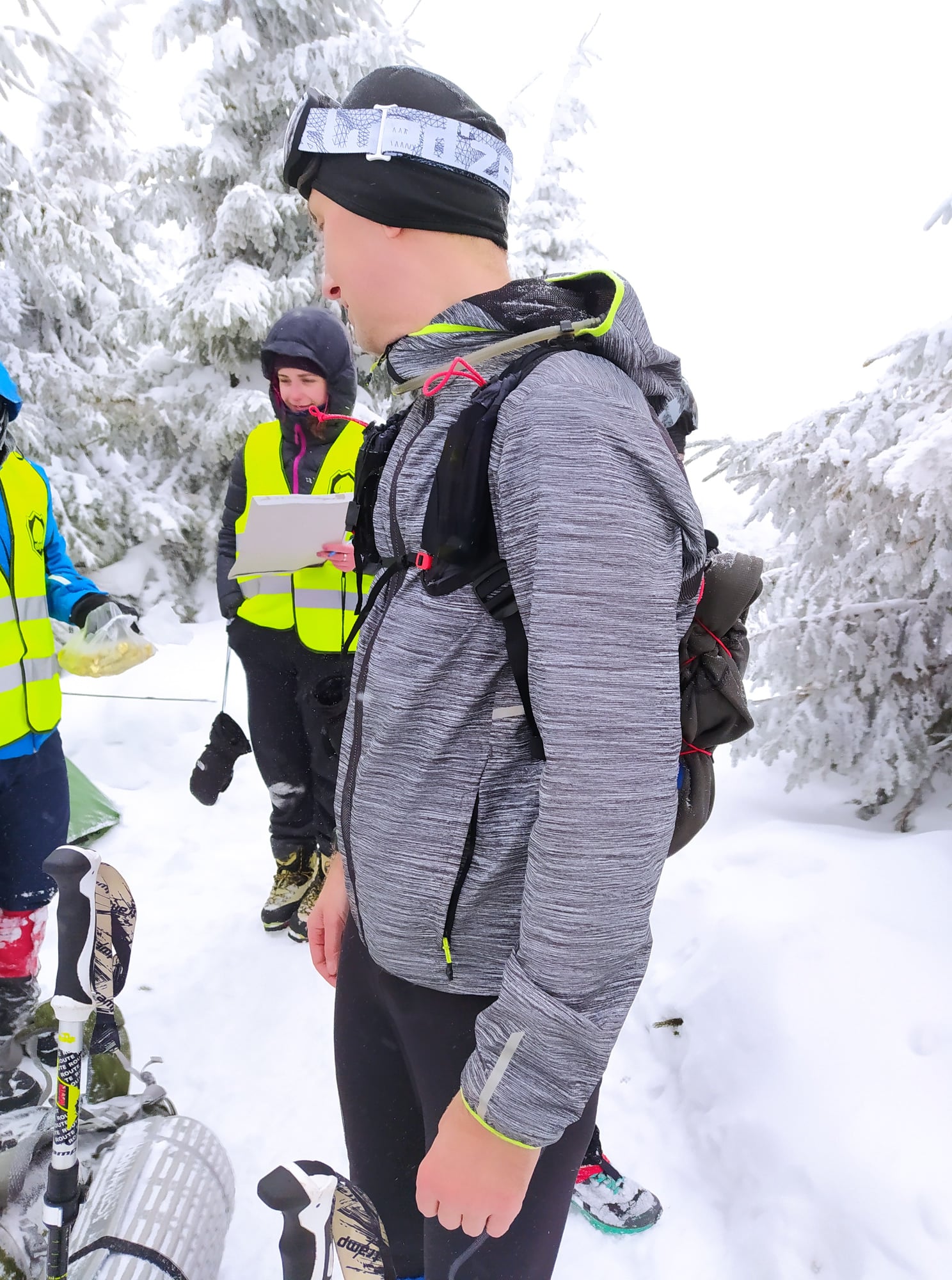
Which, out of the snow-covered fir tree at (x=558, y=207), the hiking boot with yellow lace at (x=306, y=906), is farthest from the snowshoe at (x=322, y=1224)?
the snow-covered fir tree at (x=558, y=207)

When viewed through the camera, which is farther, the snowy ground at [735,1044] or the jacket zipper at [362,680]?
the snowy ground at [735,1044]

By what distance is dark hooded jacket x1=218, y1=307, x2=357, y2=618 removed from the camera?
3352 millimetres

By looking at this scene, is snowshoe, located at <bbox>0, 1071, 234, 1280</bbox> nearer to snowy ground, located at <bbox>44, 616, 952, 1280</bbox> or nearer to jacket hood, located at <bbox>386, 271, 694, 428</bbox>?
snowy ground, located at <bbox>44, 616, 952, 1280</bbox>

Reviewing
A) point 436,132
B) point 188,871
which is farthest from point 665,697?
point 188,871

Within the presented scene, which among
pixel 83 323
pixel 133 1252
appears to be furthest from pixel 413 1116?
pixel 83 323

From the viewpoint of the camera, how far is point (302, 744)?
3.67m

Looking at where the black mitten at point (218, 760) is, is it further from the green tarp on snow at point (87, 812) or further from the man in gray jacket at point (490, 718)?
the man in gray jacket at point (490, 718)

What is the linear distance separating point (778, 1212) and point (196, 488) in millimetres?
9249

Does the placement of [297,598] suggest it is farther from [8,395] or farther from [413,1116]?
[413,1116]

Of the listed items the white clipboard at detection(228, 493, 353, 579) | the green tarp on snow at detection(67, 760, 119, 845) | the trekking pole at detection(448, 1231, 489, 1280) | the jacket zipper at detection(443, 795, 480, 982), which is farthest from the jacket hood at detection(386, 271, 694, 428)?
the green tarp on snow at detection(67, 760, 119, 845)

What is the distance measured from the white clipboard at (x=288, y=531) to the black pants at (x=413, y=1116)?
6.16 ft

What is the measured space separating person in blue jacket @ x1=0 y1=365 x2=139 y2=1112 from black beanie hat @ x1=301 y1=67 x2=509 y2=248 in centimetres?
170

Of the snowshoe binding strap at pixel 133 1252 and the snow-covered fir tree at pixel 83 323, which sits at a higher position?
the snow-covered fir tree at pixel 83 323

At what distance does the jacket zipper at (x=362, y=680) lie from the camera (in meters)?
1.19
